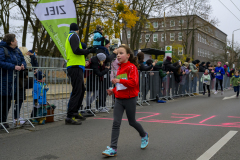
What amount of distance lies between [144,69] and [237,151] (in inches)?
256

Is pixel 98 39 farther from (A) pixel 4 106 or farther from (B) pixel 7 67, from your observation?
(A) pixel 4 106

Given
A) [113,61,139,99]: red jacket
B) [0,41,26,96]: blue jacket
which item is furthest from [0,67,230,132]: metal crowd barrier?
[113,61,139,99]: red jacket

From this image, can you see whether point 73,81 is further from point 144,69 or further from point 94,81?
point 144,69

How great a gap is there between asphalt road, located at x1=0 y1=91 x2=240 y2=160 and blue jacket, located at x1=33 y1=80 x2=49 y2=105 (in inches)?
24.4

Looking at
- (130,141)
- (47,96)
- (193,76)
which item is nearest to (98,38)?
(47,96)

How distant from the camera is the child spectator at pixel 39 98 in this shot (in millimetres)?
6797

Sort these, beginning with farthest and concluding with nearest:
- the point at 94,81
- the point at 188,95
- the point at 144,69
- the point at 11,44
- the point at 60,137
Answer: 1. the point at 188,95
2. the point at 144,69
3. the point at 94,81
4. the point at 11,44
5. the point at 60,137

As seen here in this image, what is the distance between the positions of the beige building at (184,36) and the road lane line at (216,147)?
80.3ft

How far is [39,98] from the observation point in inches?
270

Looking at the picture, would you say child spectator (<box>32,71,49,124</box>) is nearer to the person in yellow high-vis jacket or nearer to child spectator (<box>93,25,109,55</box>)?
the person in yellow high-vis jacket

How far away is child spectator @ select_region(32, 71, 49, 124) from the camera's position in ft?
22.3

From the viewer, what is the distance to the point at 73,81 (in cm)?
691

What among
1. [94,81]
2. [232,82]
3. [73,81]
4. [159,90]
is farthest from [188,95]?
[73,81]

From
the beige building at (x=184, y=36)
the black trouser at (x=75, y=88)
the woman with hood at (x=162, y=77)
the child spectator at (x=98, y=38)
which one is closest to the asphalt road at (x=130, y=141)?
the black trouser at (x=75, y=88)
